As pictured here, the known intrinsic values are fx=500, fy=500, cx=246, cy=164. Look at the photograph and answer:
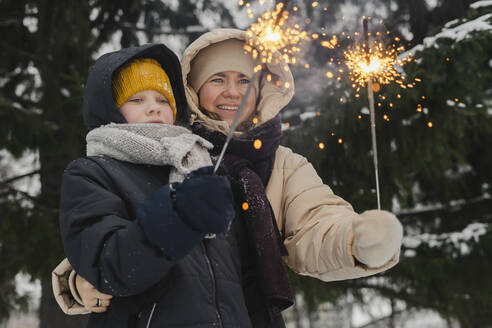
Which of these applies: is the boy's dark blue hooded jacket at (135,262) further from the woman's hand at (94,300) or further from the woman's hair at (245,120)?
the woman's hair at (245,120)

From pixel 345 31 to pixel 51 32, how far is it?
3860mm

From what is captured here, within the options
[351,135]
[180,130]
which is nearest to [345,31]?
[351,135]

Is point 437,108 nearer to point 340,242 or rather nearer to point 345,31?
point 345,31

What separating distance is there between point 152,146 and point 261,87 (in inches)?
30.8

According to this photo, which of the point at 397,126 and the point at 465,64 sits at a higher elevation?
the point at 465,64

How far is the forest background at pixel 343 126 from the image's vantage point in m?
3.56

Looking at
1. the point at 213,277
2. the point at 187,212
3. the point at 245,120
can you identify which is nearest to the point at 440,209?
the point at 245,120

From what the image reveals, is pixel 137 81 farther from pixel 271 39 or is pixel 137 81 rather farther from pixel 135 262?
pixel 135 262

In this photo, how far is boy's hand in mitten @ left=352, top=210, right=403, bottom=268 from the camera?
1432 millimetres

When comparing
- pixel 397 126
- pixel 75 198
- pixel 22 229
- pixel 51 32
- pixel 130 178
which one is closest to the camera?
pixel 75 198

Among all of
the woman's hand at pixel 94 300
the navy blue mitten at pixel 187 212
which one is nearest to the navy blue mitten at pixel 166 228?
the navy blue mitten at pixel 187 212

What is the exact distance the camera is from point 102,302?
5.32 ft

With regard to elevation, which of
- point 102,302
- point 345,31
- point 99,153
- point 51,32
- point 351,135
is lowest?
point 102,302

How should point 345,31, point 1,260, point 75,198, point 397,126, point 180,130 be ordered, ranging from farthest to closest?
point 1,260 → point 397,126 → point 345,31 → point 180,130 → point 75,198
